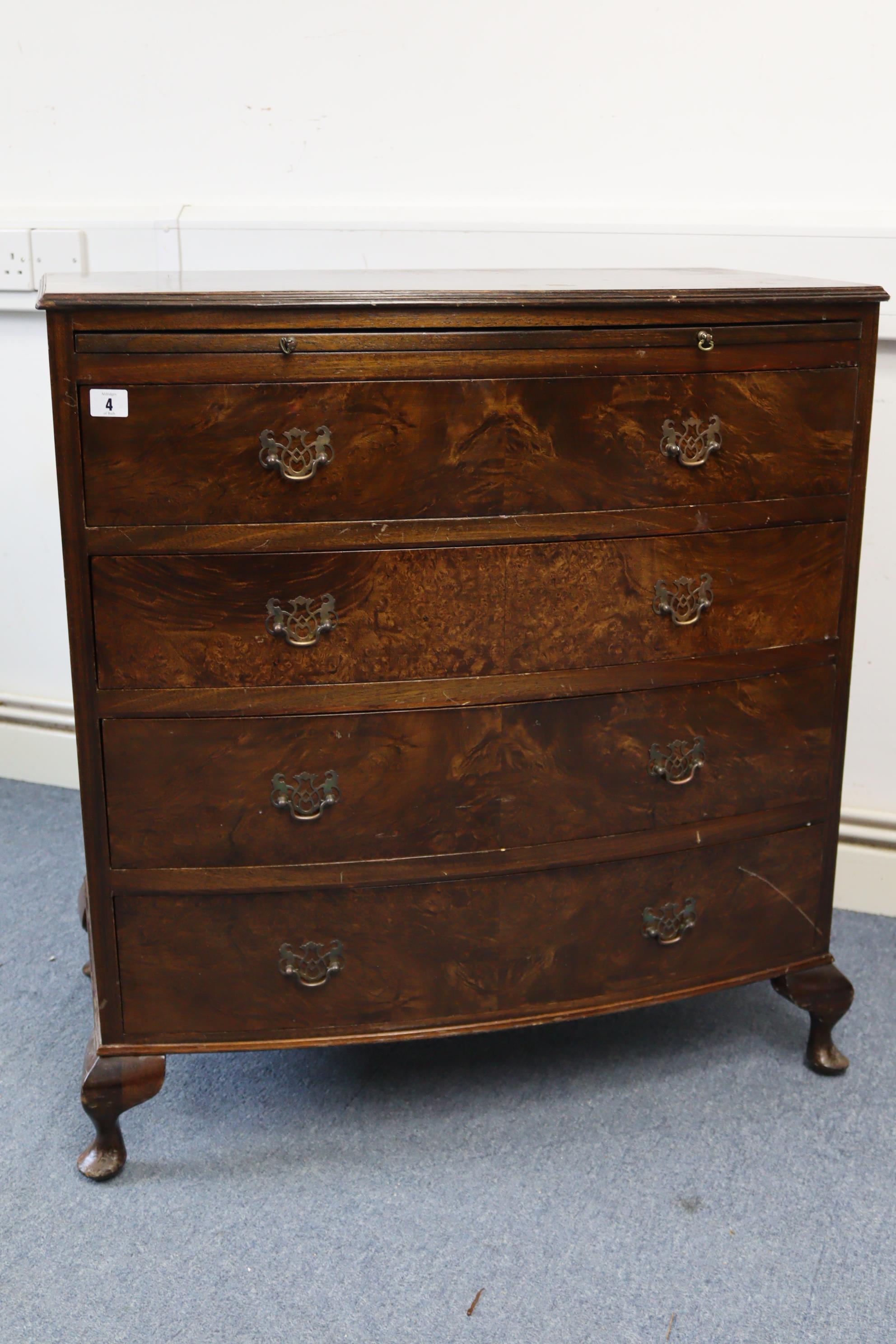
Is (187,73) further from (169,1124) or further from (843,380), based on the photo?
(169,1124)

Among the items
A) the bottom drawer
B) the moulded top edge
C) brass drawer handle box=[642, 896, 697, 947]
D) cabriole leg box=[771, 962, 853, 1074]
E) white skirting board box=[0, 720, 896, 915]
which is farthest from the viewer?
white skirting board box=[0, 720, 896, 915]

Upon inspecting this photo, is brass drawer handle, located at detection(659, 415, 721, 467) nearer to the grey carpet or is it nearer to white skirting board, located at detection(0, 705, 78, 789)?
the grey carpet

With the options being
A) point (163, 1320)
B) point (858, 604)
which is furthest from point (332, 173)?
point (163, 1320)

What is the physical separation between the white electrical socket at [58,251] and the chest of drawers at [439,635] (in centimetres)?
76

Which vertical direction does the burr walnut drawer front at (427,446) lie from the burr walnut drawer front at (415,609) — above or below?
above

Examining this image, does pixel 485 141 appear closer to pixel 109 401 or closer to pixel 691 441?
pixel 691 441

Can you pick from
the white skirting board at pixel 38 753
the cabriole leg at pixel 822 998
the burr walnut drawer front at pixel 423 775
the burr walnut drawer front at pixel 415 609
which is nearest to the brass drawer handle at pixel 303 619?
the burr walnut drawer front at pixel 415 609

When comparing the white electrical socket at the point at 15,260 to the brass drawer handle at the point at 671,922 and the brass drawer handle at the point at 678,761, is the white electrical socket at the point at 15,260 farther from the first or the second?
the brass drawer handle at the point at 671,922

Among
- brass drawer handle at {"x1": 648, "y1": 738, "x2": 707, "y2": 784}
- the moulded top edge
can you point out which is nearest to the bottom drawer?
brass drawer handle at {"x1": 648, "y1": 738, "x2": 707, "y2": 784}

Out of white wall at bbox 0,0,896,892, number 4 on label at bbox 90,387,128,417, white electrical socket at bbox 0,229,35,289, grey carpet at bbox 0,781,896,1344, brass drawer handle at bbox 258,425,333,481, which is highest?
white wall at bbox 0,0,896,892

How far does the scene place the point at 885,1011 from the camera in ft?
6.58

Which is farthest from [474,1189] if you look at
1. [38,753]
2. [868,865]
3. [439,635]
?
[38,753]

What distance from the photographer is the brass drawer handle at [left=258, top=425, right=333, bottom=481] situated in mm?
1406

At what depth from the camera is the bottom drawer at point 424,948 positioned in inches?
62.2
